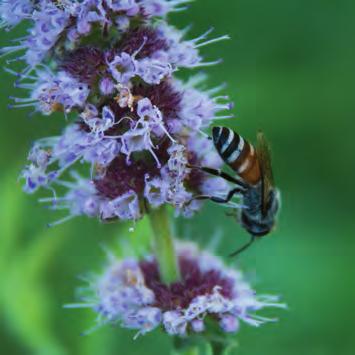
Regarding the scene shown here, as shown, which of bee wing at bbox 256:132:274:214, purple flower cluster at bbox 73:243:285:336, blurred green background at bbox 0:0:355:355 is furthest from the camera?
blurred green background at bbox 0:0:355:355

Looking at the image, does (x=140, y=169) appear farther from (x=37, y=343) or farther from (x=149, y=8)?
(x=37, y=343)

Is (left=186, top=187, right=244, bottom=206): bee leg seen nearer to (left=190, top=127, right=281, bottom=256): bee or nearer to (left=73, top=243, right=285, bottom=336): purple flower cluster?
(left=190, top=127, right=281, bottom=256): bee

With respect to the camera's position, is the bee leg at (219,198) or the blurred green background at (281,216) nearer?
the bee leg at (219,198)

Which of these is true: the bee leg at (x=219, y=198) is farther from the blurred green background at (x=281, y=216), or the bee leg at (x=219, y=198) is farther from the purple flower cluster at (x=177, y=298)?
the blurred green background at (x=281, y=216)

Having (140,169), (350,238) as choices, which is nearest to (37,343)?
(140,169)

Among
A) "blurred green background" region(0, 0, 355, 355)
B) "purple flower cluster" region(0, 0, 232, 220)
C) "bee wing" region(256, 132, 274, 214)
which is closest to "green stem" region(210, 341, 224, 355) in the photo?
"purple flower cluster" region(0, 0, 232, 220)

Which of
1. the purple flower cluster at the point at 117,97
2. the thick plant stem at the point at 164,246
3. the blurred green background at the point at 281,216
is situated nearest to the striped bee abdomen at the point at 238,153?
the purple flower cluster at the point at 117,97
